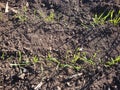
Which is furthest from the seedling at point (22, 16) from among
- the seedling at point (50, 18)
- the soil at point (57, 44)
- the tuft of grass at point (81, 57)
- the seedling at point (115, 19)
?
the seedling at point (115, 19)

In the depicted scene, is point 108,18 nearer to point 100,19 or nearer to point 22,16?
point 100,19

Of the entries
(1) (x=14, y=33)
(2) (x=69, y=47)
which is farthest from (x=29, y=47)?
(2) (x=69, y=47)

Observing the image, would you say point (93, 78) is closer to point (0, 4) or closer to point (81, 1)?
point (81, 1)

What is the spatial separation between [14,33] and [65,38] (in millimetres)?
557

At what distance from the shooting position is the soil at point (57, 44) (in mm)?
2434

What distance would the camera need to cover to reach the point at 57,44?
8.84 ft

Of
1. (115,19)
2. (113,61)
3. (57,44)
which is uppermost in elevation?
(115,19)

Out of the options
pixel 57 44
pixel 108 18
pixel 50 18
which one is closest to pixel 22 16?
pixel 50 18

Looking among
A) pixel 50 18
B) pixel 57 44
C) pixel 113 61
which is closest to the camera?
pixel 113 61

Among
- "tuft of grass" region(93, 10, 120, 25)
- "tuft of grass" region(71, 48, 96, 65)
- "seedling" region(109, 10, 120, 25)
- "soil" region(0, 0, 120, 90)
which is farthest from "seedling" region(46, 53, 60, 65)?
"seedling" region(109, 10, 120, 25)

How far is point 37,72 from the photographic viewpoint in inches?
97.2

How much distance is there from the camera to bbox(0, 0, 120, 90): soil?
2.43 meters

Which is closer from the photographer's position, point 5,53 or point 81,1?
point 5,53

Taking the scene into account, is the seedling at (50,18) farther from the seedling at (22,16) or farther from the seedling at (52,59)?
the seedling at (52,59)
